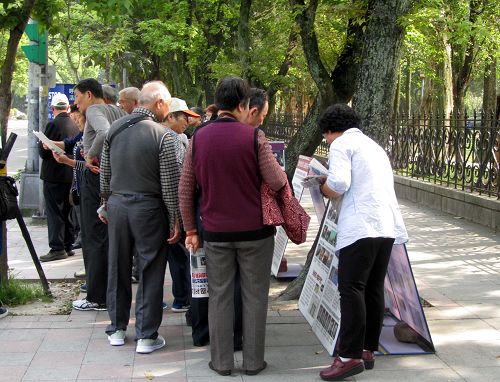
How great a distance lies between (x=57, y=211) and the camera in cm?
931

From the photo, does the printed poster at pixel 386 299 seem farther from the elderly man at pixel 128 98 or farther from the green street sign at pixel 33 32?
the green street sign at pixel 33 32

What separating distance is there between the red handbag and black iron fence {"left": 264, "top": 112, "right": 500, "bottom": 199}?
7.13 metres

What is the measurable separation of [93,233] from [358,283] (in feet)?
9.00

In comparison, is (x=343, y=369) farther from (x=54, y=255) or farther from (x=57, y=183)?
(x=57, y=183)

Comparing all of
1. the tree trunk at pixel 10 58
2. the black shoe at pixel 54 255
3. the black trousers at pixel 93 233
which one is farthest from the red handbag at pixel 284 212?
the black shoe at pixel 54 255

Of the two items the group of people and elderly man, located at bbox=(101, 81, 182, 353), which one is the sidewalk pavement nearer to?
the group of people

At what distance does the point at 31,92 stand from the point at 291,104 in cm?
3377

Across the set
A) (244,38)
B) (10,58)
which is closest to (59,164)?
(10,58)

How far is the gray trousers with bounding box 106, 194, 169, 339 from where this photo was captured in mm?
5438

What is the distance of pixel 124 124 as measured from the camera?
5.50m

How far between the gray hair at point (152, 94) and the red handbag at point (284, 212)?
4.22ft

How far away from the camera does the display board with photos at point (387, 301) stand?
5.36m

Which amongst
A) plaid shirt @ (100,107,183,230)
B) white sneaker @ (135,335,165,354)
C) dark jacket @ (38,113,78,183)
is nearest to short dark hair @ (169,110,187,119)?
plaid shirt @ (100,107,183,230)

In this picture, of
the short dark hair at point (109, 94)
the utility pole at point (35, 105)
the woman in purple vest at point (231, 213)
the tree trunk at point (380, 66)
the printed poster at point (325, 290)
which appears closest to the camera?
the woman in purple vest at point (231, 213)
